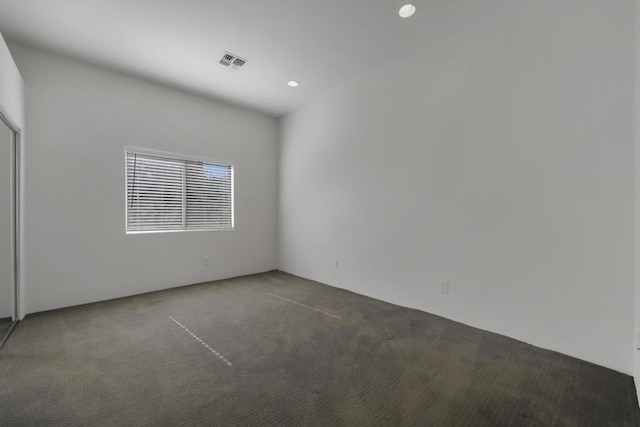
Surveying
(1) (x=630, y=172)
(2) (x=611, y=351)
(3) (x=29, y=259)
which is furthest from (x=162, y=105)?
(2) (x=611, y=351)

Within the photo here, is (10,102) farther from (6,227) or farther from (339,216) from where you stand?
(339,216)

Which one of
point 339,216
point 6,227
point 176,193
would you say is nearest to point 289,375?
point 339,216

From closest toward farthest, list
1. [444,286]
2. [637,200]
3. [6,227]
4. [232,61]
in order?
1. [637,200]
2. [6,227]
3. [444,286]
4. [232,61]

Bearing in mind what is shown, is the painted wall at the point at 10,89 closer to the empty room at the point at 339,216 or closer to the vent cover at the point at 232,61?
the empty room at the point at 339,216

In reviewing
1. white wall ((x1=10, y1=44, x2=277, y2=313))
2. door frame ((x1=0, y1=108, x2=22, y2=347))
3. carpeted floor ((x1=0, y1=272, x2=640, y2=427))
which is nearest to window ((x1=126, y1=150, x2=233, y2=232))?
white wall ((x1=10, y1=44, x2=277, y2=313))

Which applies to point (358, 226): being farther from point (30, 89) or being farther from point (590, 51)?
point (30, 89)

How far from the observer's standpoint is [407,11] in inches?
97.2

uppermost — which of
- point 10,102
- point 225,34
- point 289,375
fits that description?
point 225,34

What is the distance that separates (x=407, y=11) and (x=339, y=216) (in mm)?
2568

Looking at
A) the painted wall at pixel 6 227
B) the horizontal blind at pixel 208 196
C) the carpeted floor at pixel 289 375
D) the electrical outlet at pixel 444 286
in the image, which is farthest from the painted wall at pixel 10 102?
the electrical outlet at pixel 444 286

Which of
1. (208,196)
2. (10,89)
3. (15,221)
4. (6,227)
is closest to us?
(10,89)

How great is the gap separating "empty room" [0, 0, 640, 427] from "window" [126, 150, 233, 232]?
3 centimetres

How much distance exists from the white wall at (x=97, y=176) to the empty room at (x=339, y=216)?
0.02m

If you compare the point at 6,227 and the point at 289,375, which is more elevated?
the point at 6,227
